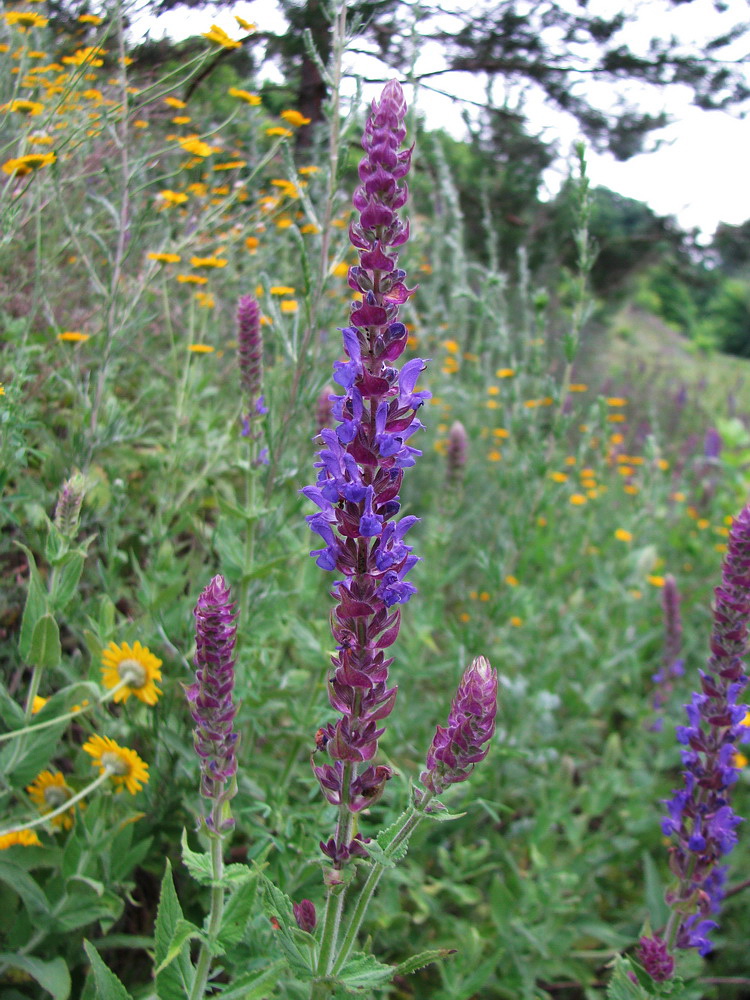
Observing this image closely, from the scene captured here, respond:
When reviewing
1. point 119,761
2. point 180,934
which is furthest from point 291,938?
point 119,761

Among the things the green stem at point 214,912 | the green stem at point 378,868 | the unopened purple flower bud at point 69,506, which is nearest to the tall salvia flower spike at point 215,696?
the green stem at point 214,912

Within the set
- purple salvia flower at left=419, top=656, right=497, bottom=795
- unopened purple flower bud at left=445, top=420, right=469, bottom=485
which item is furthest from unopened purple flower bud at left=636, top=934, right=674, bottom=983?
unopened purple flower bud at left=445, top=420, right=469, bottom=485

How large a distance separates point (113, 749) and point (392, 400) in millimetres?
1201

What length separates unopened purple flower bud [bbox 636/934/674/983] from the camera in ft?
5.33

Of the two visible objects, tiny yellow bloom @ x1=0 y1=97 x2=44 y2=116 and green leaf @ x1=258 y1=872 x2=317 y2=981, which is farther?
tiny yellow bloom @ x1=0 y1=97 x2=44 y2=116

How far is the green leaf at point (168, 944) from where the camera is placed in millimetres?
1308

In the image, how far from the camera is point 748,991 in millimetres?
2781

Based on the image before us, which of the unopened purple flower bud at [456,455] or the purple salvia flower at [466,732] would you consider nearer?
the purple salvia flower at [466,732]

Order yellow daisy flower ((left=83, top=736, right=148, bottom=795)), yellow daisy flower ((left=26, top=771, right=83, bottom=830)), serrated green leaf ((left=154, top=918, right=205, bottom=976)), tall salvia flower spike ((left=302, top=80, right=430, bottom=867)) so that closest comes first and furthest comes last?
1. tall salvia flower spike ((left=302, top=80, right=430, bottom=867))
2. serrated green leaf ((left=154, top=918, right=205, bottom=976))
3. yellow daisy flower ((left=83, top=736, right=148, bottom=795))
4. yellow daisy flower ((left=26, top=771, right=83, bottom=830))

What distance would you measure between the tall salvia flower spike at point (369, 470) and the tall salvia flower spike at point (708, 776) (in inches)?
37.6

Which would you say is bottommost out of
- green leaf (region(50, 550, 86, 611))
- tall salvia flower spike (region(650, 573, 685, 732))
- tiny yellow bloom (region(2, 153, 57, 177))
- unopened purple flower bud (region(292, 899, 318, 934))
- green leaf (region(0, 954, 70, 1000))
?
tall salvia flower spike (region(650, 573, 685, 732))

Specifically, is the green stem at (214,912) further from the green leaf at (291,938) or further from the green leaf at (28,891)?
the green leaf at (28,891)

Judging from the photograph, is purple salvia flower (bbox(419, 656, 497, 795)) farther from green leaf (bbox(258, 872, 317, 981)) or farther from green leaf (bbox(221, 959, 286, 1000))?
green leaf (bbox(221, 959, 286, 1000))

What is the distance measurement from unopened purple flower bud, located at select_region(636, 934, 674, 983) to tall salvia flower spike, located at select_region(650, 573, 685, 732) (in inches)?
79.5
